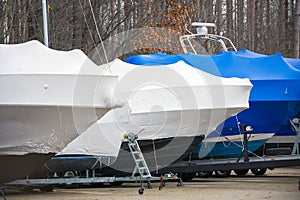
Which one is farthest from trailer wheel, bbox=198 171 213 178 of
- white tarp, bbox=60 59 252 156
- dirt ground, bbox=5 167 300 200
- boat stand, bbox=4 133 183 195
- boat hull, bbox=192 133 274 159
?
boat stand, bbox=4 133 183 195

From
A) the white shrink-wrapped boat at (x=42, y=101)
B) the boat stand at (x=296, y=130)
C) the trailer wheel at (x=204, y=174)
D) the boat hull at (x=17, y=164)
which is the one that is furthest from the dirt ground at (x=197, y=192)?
the white shrink-wrapped boat at (x=42, y=101)

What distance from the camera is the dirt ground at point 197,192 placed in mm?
15067

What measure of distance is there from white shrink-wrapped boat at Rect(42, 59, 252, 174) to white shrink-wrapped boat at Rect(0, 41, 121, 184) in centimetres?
274

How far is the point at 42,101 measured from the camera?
12461 millimetres

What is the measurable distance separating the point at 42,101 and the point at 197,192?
16.0ft

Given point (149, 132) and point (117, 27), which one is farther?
point (117, 27)

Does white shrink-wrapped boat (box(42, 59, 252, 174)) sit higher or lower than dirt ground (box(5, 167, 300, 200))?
higher

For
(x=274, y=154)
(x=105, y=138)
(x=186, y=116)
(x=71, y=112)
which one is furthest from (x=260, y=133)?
(x=71, y=112)

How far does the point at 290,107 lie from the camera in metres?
18.1

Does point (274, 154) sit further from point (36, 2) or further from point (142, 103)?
point (36, 2)

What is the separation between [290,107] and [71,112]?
6902 mm

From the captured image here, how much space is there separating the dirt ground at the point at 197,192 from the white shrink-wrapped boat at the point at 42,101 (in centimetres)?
241

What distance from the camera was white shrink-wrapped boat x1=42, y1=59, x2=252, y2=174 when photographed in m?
16.1

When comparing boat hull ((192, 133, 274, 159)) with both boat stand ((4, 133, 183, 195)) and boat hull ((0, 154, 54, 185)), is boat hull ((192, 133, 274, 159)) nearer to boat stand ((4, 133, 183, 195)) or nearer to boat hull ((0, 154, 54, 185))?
boat stand ((4, 133, 183, 195))
